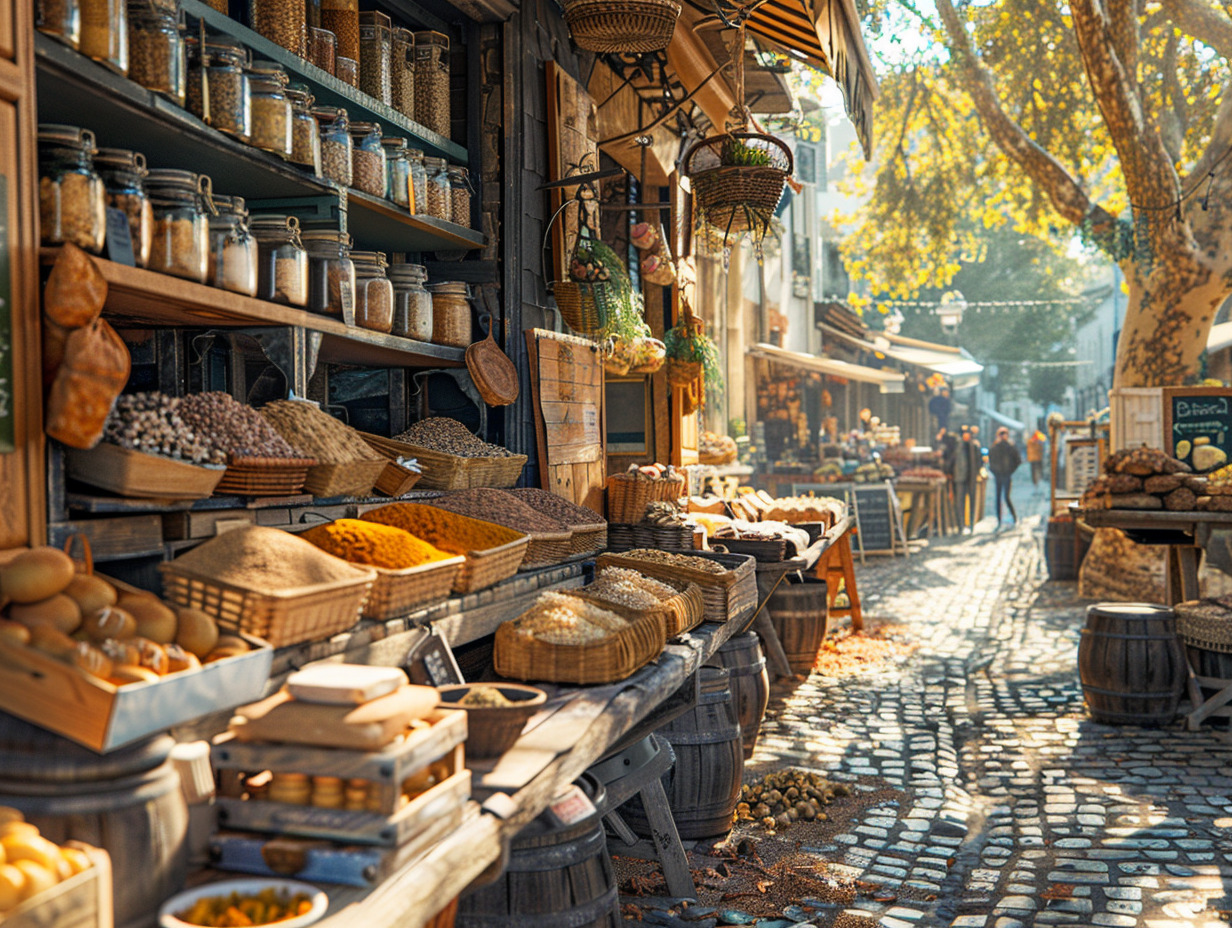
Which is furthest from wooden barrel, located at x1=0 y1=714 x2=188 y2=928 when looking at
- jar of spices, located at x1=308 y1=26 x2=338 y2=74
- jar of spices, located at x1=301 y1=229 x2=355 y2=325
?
jar of spices, located at x1=308 y1=26 x2=338 y2=74

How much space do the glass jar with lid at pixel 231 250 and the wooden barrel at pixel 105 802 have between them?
192cm

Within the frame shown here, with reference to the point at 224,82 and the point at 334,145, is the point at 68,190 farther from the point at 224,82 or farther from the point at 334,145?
the point at 334,145

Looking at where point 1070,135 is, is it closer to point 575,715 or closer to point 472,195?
point 472,195

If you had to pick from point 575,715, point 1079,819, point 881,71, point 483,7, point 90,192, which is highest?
point 881,71

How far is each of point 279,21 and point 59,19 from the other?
1.47m

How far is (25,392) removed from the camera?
2.60 m

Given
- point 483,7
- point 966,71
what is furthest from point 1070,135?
point 483,7

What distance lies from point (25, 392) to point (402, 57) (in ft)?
10.2

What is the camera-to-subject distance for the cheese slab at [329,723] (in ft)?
6.63

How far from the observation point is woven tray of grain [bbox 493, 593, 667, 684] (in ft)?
11.3

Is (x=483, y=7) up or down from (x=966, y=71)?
down

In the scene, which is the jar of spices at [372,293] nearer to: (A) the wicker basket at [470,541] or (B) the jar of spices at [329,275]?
(B) the jar of spices at [329,275]

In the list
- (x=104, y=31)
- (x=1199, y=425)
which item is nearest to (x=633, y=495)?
(x=104, y=31)

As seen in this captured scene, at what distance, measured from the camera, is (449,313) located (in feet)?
17.3
